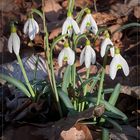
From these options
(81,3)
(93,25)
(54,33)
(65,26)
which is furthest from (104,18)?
(65,26)

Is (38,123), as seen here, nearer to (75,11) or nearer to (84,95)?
(84,95)

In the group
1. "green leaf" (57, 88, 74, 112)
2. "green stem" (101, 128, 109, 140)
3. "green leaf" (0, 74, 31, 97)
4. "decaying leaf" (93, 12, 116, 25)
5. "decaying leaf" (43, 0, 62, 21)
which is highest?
"decaying leaf" (43, 0, 62, 21)

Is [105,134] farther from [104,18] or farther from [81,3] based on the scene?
[81,3]

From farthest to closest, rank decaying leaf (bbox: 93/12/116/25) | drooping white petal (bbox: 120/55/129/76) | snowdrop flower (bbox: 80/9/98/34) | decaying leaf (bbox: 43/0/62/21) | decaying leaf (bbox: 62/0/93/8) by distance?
decaying leaf (bbox: 62/0/93/8), decaying leaf (bbox: 43/0/62/21), decaying leaf (bbox: 93/12/116/25), snowdrop flower (bbox: 80/9/98/34), drooping white petal (bbox: 120/55/129/76)

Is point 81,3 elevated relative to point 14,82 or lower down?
elevated

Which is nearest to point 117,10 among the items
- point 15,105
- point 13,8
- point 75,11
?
point 75,11

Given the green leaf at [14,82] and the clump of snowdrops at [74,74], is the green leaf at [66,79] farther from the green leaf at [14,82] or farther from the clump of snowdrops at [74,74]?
the green leaf at [14,82]

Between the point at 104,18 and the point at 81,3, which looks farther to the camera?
the point at 81,3

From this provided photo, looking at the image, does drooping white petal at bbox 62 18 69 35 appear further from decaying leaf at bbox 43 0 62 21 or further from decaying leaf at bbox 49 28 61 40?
decaying leaf at bbox 43 0 62 21

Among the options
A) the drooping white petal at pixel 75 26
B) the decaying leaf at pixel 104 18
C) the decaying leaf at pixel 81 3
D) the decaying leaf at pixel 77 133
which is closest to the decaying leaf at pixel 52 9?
the decaying leaf at pixel 81 3

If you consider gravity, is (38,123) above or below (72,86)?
below

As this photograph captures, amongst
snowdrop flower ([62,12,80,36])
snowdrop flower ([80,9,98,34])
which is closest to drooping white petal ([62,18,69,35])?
snowdrop flower ([62,12,80,36])
